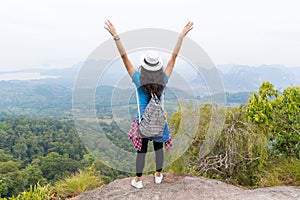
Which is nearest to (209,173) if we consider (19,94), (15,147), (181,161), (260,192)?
(181,161)

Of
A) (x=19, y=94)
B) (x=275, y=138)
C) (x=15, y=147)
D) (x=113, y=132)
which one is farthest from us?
(x=19, y=94)

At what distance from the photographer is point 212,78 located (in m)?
3.30

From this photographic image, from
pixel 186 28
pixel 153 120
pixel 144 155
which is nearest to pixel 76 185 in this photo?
pixel 144 155

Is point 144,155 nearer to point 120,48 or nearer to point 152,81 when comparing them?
point 152,81

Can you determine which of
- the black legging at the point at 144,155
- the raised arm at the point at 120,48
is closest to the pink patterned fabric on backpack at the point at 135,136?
the black legging at the point at 144,155

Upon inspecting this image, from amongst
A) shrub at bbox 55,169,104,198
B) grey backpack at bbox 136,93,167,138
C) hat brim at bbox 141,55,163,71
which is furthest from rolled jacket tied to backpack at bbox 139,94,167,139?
shrub at bbox 55,169,104,198

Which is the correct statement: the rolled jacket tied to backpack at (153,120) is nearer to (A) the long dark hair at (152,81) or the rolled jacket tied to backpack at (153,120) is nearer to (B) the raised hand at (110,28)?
(A) the long dark hair at (152,81)

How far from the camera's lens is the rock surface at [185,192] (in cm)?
314

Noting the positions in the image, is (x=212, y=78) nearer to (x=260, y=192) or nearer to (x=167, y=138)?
(x=167, y=138)

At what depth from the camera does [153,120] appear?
2.87 metres

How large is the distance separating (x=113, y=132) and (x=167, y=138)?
654mm

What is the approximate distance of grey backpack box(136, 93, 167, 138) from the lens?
2.84m

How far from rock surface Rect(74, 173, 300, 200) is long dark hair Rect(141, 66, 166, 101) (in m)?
1.22

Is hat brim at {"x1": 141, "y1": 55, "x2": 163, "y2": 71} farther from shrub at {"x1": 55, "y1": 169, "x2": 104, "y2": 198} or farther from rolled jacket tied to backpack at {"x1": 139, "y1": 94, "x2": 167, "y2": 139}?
shrub at {"x1": 55, "y1": 169, "x2": 104, "y2": 198}
